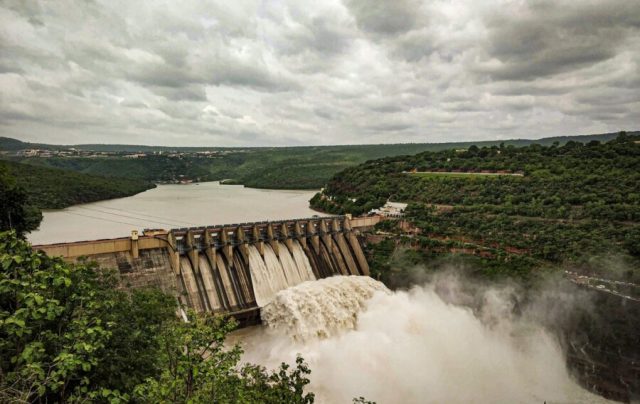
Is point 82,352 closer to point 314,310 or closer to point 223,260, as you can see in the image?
point 314,310

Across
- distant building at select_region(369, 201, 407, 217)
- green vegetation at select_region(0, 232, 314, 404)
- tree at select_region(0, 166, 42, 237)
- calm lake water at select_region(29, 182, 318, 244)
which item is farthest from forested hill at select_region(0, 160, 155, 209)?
green vegetation at select_region(0, 232, 314, 404)

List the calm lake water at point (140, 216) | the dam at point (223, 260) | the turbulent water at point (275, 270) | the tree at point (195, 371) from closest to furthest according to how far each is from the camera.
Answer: the tree at point (195, 371), the dam at point (223, 260), the turbulent water at point (275, 270), the calm lake water at point (140, 216)

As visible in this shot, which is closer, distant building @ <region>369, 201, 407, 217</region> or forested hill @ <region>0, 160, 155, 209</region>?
distant building @ <region>369, 201, 407, 217</region>

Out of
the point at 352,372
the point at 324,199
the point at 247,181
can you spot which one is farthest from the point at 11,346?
the point at 247,181

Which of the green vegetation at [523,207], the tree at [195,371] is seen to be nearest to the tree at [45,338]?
the tree at [195,371]

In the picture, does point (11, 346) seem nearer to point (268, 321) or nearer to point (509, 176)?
point (268, 321)

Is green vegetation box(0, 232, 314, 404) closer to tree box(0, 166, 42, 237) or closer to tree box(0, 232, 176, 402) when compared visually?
tree box(0, 232, 176, 402)

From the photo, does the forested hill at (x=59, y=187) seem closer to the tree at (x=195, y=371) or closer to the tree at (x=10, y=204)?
the tree at (x=10, y=204)

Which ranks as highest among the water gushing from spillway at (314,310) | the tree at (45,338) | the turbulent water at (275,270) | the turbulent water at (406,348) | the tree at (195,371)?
the tree at (45,338)
